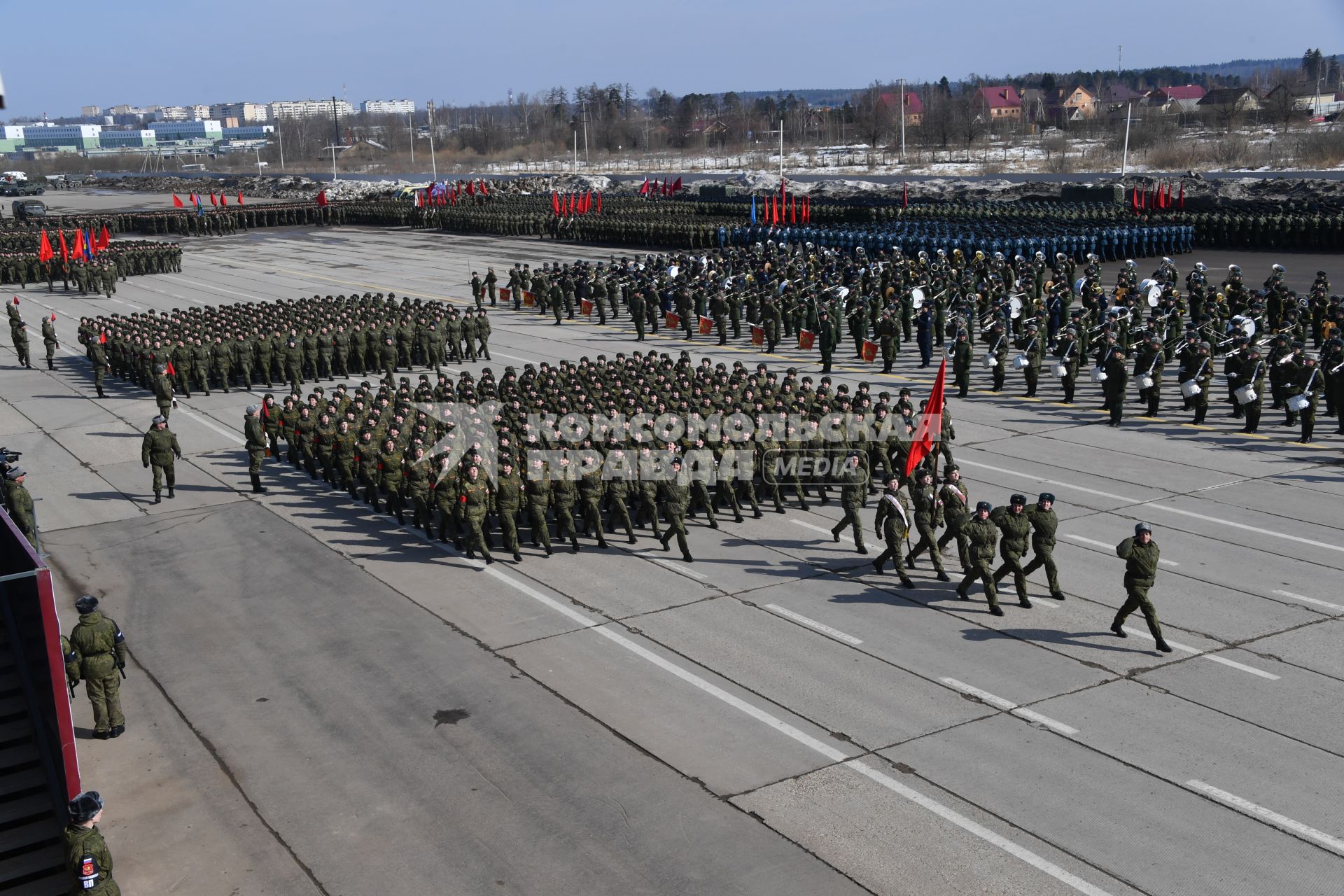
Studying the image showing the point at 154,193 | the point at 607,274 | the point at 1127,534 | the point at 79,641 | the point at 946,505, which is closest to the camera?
the point at 79,641

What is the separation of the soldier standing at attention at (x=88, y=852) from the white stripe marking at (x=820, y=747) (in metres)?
5.65

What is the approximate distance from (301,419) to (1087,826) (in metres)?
14.4

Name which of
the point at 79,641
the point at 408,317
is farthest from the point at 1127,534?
the point at 408,317

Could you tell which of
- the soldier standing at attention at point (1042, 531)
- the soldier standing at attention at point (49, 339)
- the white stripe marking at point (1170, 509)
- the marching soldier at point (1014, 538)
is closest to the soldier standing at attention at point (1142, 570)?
the soldier standing at attention at point (1042, 531)

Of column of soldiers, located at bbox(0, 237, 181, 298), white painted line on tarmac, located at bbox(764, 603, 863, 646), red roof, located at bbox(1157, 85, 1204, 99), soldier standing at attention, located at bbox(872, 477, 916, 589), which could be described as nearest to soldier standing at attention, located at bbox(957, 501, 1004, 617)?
soldier standing at attention, located at bbox(872, 477, 916, 589)

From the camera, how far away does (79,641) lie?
10.8 meters

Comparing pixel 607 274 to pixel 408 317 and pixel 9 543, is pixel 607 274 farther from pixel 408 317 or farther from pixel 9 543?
pixel 9 543

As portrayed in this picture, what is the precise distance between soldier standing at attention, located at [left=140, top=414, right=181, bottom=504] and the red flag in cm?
1125

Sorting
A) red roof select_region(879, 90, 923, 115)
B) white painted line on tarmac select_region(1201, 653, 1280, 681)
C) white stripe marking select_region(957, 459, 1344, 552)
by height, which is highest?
red roof select_region(879, 90, 923, 115)

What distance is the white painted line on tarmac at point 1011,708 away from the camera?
10.8 metres

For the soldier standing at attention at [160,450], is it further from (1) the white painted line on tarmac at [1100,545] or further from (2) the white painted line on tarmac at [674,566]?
(1) the white painted line on tarmac at [1100,545]

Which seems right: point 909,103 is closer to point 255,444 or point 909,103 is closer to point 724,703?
point 255,444

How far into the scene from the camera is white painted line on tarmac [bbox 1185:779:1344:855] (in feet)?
29.3

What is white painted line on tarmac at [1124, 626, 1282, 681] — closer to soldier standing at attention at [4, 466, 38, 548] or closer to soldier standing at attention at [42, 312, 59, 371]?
Answer: soldier standing at attention at [4, 466, 38, 548]
